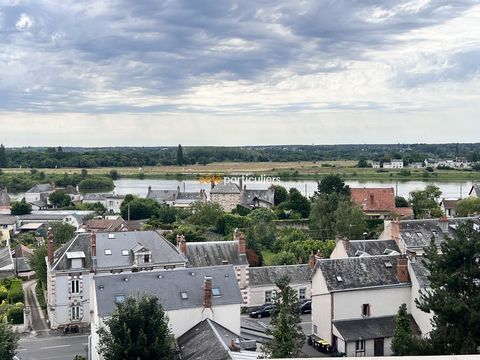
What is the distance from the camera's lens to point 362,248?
1373 inches

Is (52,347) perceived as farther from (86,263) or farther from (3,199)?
(3,199)

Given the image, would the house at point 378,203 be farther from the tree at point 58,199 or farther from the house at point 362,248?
the tree at point 58,199

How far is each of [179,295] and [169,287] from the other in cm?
53

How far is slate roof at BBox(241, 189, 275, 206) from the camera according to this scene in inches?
3356

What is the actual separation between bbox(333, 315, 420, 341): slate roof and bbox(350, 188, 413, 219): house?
39.9 m

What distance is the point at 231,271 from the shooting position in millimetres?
25469

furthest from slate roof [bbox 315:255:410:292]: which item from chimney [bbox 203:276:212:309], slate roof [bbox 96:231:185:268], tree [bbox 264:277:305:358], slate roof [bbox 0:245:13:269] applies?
slate roof [bbox 0:245:13:269]

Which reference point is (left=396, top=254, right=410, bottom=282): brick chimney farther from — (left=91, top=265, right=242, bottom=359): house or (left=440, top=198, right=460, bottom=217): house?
(left=440, top=198, right=460, bottom=217): house

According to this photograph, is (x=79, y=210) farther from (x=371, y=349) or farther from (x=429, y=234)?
(x=371, y=349)

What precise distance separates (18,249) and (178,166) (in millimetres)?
145475

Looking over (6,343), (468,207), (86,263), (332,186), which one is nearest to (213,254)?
(86,263)

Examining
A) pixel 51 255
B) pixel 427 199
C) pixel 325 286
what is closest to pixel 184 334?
pixel 325 286

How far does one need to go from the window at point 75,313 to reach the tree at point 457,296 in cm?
1990

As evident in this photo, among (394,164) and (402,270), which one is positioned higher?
(394,164)
